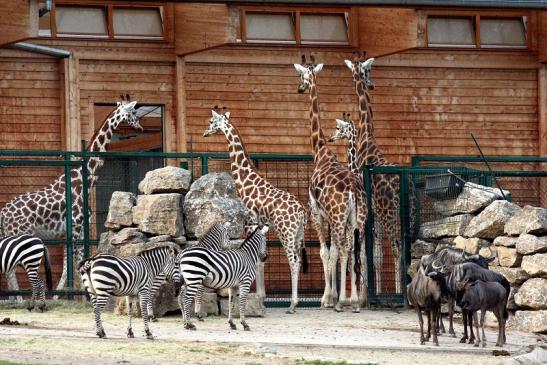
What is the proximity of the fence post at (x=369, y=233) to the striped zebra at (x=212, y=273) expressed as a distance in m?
4.15

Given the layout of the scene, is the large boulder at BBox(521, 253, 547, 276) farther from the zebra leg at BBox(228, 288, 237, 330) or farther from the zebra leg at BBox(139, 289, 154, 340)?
the zebra leg at BBox(139, 289, 154, 340)

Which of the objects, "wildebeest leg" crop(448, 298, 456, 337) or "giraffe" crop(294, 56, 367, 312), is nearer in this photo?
"wildebeest leg" crop(448, 298, 456, 337)

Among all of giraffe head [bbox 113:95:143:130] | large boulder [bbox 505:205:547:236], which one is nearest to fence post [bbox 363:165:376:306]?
large boulder [bbox 505:205:547:236]

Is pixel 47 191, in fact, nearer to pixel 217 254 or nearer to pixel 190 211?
pixel 190 211

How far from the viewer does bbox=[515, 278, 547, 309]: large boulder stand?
21391 mm

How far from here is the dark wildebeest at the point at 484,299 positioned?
19453 mm

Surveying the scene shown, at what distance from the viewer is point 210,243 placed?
Result: 2120 centimetres

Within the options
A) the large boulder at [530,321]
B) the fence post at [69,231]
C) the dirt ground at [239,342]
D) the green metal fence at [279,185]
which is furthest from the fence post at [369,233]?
the fence post at [69,231]

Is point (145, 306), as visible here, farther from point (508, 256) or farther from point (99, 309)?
point (508, 256)

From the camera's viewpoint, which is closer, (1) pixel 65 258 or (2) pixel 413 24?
(1) pixel 65 258

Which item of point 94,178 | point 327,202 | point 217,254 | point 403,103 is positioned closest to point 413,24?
point 403,103

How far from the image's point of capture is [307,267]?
23.7 m

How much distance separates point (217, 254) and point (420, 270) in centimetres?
272

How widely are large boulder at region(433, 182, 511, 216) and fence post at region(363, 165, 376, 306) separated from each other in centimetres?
124
